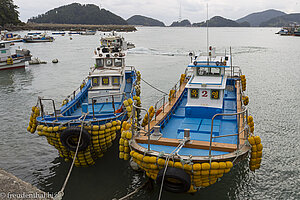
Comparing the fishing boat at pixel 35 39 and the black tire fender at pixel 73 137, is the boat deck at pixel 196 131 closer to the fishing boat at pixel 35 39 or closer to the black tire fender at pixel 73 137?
the black tire fender at pixel 73 137

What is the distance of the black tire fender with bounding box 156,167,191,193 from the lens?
8547 millimetres

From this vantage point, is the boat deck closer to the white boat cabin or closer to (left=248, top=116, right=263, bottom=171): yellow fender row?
(left=248, top=116, right=263, bottom=171): yellow fender row

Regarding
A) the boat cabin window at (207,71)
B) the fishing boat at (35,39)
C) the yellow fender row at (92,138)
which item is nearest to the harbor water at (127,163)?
the yellow fender row at (92,138)

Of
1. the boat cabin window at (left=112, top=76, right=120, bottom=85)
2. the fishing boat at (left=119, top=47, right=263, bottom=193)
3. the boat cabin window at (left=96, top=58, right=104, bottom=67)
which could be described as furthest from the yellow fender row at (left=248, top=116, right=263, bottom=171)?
the boat cabin window at (left=96, top=58, right=104, bottom=67)

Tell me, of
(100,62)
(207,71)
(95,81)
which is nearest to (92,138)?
(95,81)

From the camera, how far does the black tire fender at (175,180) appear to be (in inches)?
336

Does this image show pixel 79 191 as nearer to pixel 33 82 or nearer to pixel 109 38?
pixel 109 38

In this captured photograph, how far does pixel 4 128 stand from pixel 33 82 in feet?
55.7

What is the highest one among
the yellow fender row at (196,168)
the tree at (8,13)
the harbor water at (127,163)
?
the tree at (8,13)

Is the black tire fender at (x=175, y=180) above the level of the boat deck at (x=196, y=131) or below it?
below

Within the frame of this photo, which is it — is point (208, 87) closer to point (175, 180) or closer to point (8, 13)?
point (175, 180)

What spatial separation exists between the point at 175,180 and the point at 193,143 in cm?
162

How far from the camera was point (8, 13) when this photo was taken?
92.9 meters

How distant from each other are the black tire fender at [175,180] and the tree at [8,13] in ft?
332
